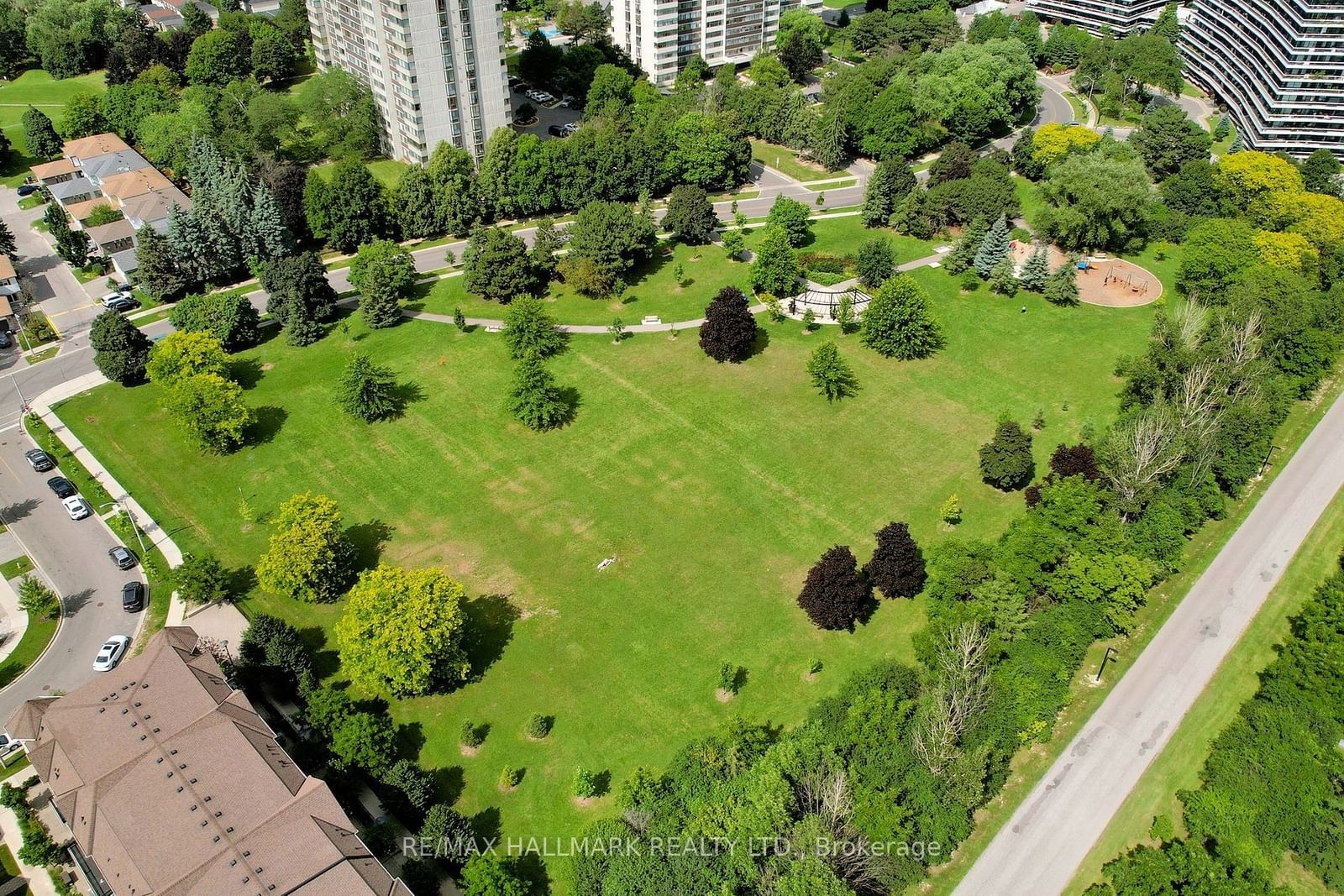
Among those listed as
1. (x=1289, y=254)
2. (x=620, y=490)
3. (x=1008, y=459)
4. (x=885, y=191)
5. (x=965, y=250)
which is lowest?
(x=620, y=490)

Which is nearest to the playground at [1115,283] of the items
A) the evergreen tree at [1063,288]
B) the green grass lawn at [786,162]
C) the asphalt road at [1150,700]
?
the evergreen tree at [1063,288]

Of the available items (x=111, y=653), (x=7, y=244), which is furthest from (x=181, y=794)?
(x=7, y=244)

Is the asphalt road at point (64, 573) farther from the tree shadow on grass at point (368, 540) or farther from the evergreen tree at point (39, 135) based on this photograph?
the evergreen tree at point (39, 135)

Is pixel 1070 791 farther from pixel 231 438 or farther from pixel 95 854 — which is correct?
pixel 231 438

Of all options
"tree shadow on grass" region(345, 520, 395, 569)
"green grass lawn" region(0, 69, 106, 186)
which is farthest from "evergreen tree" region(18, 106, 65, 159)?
"tree shadow on grass" region(345, 520, 395, 569)

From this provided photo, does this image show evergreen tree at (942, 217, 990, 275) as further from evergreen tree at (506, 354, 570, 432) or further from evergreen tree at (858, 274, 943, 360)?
evergreen tree at (506, 354, 570, 432)

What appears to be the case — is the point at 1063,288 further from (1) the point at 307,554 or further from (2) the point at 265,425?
(2) the point at 265,425
